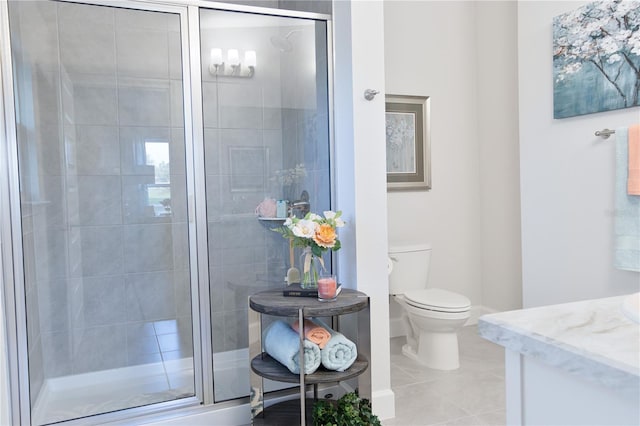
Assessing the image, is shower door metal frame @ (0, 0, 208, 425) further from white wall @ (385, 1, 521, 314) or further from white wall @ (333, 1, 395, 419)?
white wall @ (385, 1, 521, 314)

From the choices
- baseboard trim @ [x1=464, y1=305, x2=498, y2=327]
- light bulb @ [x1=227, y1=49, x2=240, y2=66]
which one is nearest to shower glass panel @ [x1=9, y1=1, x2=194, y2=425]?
light bulb @ [x1=227, y1=49, x2=240, y2=66]

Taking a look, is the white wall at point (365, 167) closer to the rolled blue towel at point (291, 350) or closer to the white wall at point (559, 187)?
the rolled blue towel at point (291, 350)

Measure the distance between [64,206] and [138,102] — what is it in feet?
2.12

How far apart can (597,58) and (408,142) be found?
130 cm

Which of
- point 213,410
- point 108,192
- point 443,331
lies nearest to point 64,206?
point 108,192

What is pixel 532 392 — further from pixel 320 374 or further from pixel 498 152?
pixel 498 152

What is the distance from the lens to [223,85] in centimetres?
243

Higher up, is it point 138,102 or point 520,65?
point 520,65

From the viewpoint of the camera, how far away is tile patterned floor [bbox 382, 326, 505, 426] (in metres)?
2.35

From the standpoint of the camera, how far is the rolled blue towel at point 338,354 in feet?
6.57

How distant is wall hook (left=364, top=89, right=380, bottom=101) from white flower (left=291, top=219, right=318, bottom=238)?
68 centimetres

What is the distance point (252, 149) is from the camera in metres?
2.51

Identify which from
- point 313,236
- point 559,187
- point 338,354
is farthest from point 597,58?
point 338,354

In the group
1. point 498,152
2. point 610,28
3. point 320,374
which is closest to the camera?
point 320,374
